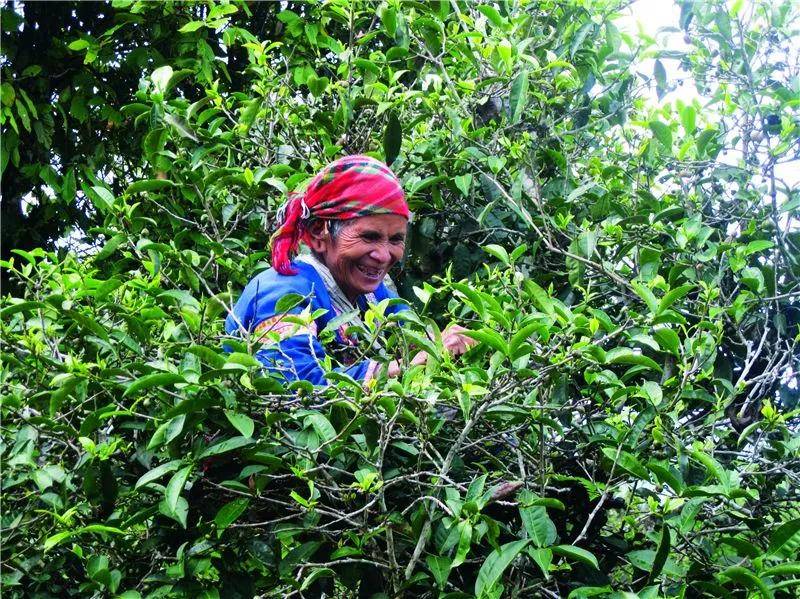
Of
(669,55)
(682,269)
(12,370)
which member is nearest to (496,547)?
(682,269)

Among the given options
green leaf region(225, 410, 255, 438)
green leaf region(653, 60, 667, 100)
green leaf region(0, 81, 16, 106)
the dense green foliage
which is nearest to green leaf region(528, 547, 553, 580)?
the dense green foliage

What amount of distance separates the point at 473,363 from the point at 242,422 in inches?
22.9

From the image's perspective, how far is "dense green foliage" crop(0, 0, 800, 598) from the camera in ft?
7.68

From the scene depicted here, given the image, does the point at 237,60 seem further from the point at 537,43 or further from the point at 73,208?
the point at 537,43

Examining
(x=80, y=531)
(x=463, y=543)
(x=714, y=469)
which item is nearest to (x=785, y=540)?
(x=714, y=469)

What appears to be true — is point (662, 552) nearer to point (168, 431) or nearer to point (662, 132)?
point (168, 431)

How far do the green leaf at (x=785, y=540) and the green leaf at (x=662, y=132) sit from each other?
129 cm

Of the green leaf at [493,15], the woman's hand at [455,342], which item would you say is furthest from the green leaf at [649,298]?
the green leaf at [493,15]

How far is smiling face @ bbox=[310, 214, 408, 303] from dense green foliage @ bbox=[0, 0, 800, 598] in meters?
0.22

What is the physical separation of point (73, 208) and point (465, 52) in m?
3.58

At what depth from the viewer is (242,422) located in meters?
2.29

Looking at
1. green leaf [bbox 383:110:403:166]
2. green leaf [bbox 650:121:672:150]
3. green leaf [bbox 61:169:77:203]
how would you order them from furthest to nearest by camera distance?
green leaf [bbox 61:169:77:203] → green leaf [bbox 383:110:403:166] → green leaf [bbox 650:121:672:150]

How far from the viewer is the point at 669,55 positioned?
3.48 meters

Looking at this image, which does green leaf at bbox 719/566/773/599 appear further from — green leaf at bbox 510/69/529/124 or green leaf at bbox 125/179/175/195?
green leaf at bbox 125/179/175/195
